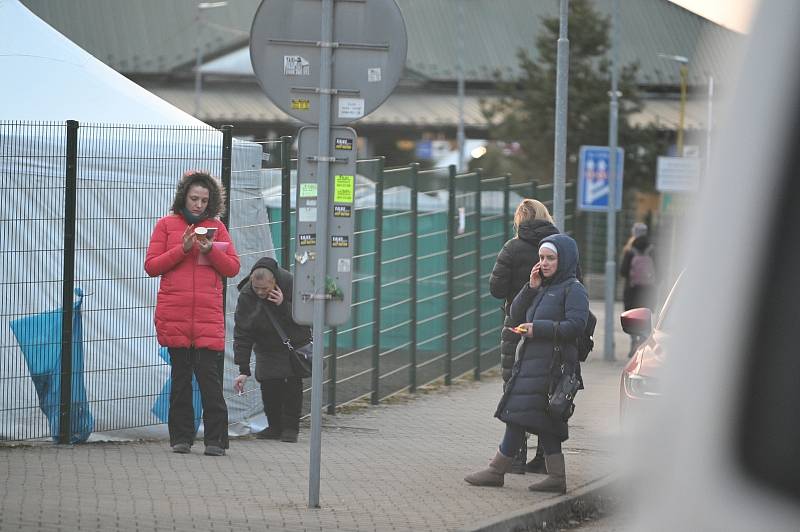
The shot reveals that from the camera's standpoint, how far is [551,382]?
865cm

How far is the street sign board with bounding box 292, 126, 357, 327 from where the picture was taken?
7789 millimetres

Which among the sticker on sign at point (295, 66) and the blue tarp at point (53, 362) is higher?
the sticker on sign at point (295, 66)

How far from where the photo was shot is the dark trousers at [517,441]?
8.77 m

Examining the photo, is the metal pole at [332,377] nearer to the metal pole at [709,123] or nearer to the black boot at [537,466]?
the black boot at [537,466]

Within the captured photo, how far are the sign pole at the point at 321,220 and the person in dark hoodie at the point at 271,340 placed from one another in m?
2.88

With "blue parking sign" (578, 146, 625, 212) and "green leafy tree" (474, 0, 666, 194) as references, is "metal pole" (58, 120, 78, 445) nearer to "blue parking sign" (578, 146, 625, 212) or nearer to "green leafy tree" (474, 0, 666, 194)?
"blue parking sign" (578, 146, 625, 212)

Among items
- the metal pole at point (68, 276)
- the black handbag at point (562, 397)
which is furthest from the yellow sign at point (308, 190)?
the metal pole at point (68, 276)

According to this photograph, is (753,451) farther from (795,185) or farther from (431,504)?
(431,504)

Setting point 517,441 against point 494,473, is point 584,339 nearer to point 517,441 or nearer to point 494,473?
point 517,441

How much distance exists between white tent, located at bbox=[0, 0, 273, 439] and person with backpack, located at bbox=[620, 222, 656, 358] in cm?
1136

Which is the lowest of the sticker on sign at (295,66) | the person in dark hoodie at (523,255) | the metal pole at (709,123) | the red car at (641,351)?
the red car at (641,351)

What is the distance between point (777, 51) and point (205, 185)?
8.22 meters

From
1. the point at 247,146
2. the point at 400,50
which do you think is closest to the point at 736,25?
the point at 400,50

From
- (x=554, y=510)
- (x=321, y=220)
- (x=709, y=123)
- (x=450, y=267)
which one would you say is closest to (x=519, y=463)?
(x=554, y=510)
